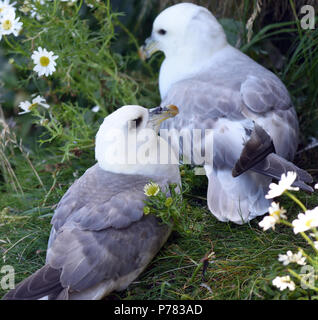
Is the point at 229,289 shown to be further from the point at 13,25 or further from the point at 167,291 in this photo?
the point at 13,25

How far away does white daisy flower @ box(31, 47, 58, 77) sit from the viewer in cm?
277

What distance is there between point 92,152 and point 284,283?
1571 mm

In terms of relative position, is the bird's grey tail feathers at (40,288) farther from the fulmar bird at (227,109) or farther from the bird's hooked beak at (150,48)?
the bird's hooked beak at (150,48)

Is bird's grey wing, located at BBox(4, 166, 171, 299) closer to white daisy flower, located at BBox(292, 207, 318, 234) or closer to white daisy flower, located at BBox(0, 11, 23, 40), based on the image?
white daisy flower, located at BBox(292, 207, 318, 234)

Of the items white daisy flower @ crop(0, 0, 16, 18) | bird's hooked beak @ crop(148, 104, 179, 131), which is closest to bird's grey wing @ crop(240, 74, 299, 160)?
bird's hooked beak @ crop(148, 104, 179, 131)

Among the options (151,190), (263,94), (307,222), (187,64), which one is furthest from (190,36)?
(307,222)

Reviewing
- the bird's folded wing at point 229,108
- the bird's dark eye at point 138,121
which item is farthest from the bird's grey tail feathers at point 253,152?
the bird's dark eye at point 138,121

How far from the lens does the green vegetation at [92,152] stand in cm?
Result: 216

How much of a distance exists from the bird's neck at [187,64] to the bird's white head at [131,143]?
56 cm

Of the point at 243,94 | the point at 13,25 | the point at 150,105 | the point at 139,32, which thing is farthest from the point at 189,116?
the point at 139,32

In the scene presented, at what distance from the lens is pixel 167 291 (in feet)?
7.04

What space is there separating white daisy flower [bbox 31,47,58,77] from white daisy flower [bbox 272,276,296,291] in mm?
1601

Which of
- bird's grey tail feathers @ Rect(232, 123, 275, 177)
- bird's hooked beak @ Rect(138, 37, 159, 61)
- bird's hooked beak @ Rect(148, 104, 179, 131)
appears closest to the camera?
bird's grey tail feathers @ Rect(232, 123, 275, 177)
